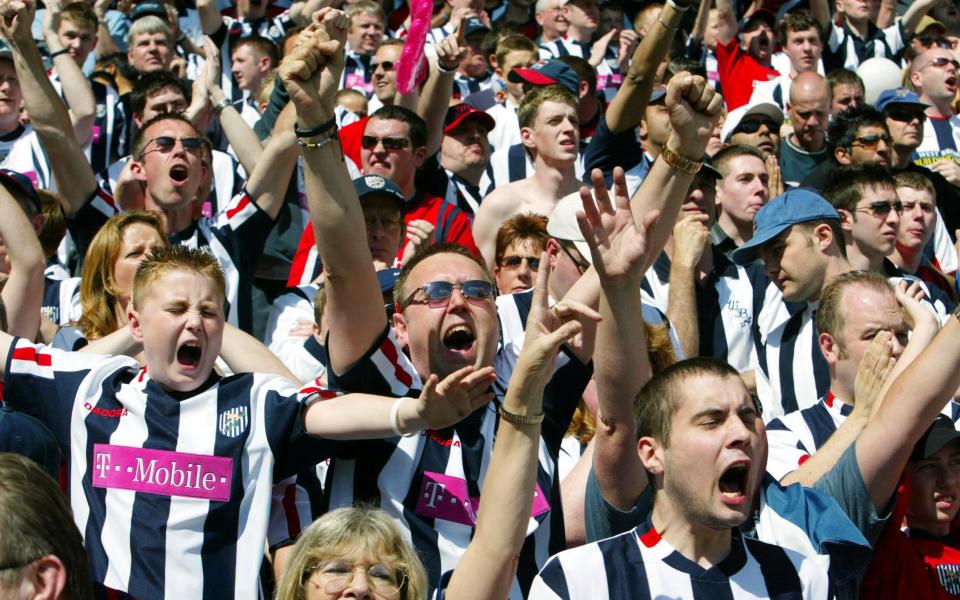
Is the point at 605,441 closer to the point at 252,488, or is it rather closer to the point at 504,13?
the point at 252,488

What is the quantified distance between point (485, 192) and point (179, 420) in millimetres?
4272

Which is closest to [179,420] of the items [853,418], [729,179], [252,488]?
[252,488]

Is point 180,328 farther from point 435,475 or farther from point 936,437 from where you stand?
point 936,437

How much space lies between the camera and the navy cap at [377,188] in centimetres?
589

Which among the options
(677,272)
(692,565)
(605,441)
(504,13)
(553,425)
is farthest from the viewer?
(504,13)

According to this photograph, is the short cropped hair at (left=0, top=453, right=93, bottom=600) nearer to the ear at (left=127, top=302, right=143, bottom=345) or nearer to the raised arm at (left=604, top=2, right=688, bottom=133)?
the ear at (left=127, top=302, right=143, bottom=345)

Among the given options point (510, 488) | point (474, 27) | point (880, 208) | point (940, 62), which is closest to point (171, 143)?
point (880, 208)

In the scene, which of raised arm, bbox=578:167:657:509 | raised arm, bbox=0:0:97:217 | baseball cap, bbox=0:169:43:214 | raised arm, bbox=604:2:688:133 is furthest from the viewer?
raised arm, bbox=604:2:688:133

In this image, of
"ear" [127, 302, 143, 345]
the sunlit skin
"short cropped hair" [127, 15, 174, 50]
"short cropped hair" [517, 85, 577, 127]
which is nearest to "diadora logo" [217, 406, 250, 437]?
the sunlit skin

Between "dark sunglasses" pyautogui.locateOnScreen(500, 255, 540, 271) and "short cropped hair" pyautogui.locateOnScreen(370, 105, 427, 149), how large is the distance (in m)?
1.08

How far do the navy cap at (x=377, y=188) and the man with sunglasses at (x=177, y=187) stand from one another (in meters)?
0.36

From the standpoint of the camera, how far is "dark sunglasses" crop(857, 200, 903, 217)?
6371 millimetres

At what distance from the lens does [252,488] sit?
12.6 feet

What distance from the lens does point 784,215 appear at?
610cm
